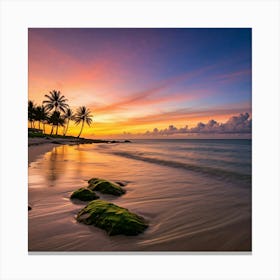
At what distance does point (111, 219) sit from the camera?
8.17 ft

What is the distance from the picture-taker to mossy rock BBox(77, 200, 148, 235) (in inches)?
95.7

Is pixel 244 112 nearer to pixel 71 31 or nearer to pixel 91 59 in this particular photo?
pixel 91 59

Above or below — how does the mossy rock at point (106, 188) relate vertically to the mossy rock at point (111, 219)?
above

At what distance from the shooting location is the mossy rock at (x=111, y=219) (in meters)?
2.43

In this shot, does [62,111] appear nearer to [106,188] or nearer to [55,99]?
[55,99]

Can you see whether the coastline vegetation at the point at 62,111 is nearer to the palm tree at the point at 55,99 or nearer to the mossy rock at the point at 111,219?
the palm tree at the point at 55,99

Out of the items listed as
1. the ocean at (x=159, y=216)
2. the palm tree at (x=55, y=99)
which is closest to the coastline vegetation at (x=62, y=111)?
the palm tree at (x=55, y=99)

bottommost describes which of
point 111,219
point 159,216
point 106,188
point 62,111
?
point 159,216

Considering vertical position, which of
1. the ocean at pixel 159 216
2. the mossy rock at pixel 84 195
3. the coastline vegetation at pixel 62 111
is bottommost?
the ocean at pixel 159 216

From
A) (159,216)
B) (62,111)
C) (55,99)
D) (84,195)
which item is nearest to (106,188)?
(84,195)

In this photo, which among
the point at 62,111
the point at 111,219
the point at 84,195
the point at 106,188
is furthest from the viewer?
the point at 62,111
